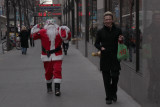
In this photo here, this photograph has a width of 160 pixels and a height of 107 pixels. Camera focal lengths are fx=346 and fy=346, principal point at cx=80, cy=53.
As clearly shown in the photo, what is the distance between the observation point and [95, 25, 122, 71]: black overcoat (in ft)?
20.3

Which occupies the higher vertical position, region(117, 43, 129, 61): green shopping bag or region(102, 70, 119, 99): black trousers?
region(117, 43, 129, 61): green shopping bag

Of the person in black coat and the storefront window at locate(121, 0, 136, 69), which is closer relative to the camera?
the person in black coat

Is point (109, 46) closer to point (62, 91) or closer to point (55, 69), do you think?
point (55, 69)

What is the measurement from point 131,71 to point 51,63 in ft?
5.68

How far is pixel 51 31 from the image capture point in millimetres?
7469

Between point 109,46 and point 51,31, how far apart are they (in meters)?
1.73

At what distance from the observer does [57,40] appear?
748 centimetres

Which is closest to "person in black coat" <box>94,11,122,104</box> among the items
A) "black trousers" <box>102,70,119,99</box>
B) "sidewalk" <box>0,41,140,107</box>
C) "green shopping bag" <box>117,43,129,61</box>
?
"black trousers" <box>102,70,119,99</box>

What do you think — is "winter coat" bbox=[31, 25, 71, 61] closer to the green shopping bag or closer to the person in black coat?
the person in black coat

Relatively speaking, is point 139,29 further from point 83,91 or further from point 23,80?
point 23,80

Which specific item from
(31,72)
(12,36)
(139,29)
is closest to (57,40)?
(139,29)

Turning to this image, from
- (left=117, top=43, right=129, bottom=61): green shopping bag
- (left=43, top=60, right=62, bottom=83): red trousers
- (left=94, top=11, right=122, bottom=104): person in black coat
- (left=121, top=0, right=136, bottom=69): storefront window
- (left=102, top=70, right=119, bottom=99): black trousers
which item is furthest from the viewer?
(left=43, top=60, right=62, bottom=83): red trousers

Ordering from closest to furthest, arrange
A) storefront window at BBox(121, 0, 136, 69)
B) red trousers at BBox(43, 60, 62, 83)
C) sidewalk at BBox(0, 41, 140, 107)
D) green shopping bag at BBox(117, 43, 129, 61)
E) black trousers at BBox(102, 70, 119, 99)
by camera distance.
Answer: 1. green shopping bag at BBox(117, 43, 129, 61)
2. black trousers at BBox(102, 70, 119, 99)
3. sidewalk at BBox(0, 41, 140, 107)
4. storefront window at BBox(121, 0, 136, 69)
5. red trousers at BBox(43, 60, 62, 83)

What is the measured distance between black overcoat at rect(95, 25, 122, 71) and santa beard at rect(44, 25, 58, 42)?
1429mm
